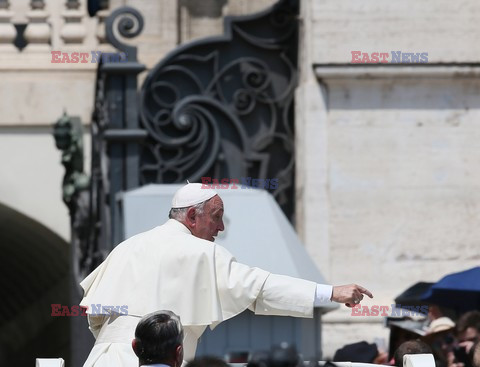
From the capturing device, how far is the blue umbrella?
1133 centimetres

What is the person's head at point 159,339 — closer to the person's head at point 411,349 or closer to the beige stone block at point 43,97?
the person's head at point 411,349

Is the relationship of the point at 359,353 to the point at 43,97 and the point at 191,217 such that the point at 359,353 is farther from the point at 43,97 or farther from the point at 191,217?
the point at 43,97

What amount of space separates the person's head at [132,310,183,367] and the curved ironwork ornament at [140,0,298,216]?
6867 mm

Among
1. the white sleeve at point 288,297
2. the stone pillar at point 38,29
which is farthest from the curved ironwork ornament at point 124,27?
the white sleeve at point 288,297

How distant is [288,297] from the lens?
8266 mm

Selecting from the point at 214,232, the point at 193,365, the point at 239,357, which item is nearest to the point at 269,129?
the point at 239,357

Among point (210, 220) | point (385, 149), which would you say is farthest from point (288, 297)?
point (385, 149)

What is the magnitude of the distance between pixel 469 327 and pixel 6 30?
750 centimetres

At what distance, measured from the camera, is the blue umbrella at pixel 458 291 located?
1133 cm

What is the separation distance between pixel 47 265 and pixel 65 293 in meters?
0.38

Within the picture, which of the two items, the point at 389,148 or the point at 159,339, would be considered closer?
the point at 159,339

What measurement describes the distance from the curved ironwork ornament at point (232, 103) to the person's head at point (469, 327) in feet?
11.9

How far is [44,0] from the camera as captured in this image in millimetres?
17156

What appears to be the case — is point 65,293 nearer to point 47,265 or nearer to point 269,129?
point 47,265
